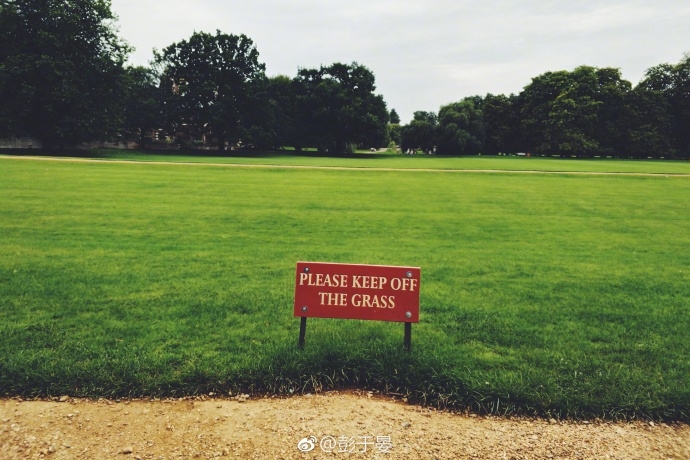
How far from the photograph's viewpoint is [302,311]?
4402 millimetres

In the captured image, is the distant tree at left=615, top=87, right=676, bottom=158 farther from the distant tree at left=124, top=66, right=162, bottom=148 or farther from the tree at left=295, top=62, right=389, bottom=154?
the distant tree at left=124, top=66, right=162, bottom=148

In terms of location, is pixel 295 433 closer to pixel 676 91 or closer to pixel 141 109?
pixel 141 109

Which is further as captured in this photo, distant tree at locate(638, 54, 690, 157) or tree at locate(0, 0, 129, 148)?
distant tree at locate(638, 54, 690, 157)

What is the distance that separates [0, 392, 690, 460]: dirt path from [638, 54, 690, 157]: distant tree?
88725mm

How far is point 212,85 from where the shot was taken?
55594 mm

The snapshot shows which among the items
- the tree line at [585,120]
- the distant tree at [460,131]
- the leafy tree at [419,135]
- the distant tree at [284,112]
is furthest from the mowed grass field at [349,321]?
the leafy tree at [419,135]

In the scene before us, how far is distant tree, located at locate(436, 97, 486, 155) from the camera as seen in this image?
2724 inches

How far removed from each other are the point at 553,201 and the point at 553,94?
70.9 metres

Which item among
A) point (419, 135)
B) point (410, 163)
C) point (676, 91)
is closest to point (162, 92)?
point (410, 163)

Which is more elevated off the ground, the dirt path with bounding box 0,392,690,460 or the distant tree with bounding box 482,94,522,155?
the distant tree with bounding box 482,94,522,155

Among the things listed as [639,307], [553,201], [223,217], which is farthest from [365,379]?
[553,201]

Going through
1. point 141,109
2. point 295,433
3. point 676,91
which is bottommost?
point 295,433

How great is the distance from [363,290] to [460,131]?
68633 mm

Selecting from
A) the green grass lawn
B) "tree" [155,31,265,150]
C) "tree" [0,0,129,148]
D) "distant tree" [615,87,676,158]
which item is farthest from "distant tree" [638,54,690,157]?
"tree" [0,0,129,148]
